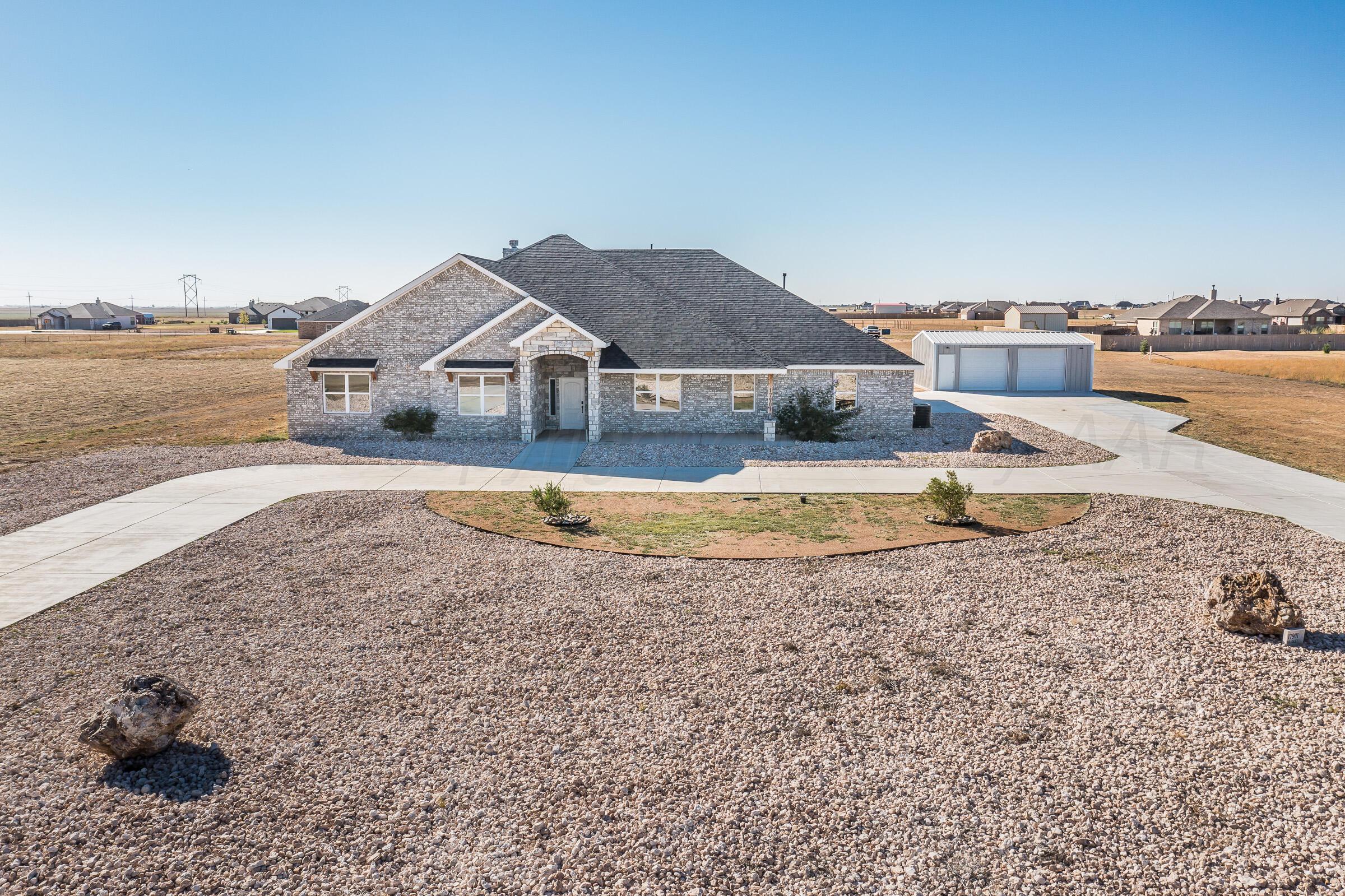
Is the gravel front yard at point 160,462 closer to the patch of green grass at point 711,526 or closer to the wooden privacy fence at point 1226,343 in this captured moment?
the patch of green grass at point 711,526

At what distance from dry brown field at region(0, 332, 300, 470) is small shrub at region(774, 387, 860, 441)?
16.3 m

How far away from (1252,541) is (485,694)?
43.0 feet

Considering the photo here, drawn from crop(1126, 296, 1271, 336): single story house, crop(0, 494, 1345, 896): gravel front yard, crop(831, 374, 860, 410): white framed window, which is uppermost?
crop(1126, 296, 1271, 336): single story house

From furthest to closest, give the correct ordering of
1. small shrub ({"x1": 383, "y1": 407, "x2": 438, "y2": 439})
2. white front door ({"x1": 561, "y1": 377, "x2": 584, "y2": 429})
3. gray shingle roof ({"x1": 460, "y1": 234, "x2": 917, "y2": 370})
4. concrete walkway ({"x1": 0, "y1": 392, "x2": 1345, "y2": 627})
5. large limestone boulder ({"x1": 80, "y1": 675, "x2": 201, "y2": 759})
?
1. white front door ({"x1": 561, "y1": 377, "x2": 584, "y2": 429})
2. gray shingle roof ({"x1": 460, "y1": 234, "x2": 917, "y2": 370})
3. small shrub ({"x1": 383, "y1": 407, "x2": 438, "y2": 439})
4. concrete walkway ({"x1": 0, "y1": 392, "x2": 1345, "y2": 627})
5. large limestone boulder ({"x1": 80, "y1": 675, "x2": 201, "y2": 759})

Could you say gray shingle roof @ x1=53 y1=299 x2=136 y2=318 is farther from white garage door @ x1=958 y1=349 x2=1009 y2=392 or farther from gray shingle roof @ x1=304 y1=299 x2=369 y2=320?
white garage door @ x1=958 y1=349 x2=1009 y2=392

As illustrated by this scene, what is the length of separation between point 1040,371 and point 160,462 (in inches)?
1402

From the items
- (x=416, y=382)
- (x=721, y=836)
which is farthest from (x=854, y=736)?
(x=416, y=382)

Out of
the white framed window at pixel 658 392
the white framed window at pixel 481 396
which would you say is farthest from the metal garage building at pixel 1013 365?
the white framed window at pixel 481 396

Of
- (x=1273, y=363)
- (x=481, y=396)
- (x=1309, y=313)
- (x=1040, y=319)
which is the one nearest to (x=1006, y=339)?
(x=481, y=396)

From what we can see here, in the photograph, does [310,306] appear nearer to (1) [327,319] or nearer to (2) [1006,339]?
(1) [327,319]

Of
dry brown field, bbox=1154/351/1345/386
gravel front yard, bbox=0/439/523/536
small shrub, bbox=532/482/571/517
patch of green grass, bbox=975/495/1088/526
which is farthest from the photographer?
dry brown field, bbox=1154/351/1345/386

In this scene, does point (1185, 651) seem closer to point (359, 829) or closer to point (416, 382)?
point (359, 829)

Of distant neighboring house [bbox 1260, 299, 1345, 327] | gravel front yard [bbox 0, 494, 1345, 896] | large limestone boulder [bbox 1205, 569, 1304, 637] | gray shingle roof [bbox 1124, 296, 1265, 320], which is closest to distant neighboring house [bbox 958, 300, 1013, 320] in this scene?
gray shingle roof [bbox 1124, 296, 1265, 320]

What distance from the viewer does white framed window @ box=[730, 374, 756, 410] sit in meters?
25.1
